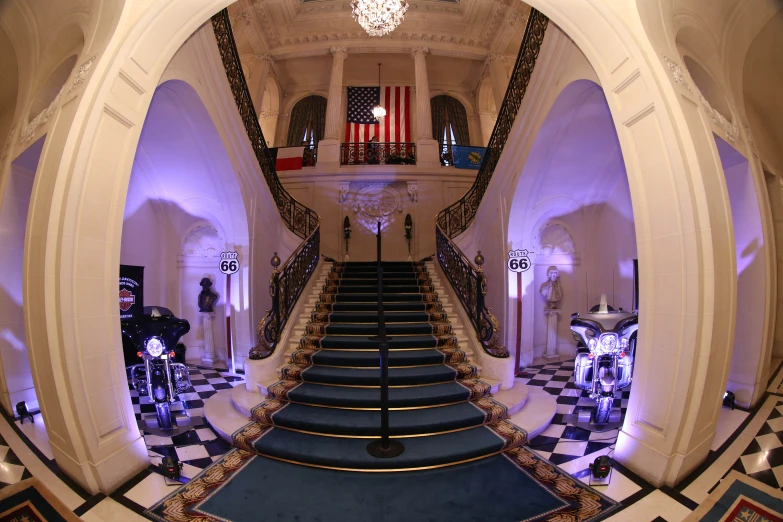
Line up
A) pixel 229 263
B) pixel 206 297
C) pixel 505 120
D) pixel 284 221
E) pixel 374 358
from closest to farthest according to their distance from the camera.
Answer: pixel 374 358
pixel 505 120
pixel 229 263
pixel 206 297
pixel 284 221

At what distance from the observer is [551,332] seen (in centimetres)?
746

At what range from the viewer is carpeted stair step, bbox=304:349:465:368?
465 cm

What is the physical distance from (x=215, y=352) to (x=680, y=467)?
23.9 feet

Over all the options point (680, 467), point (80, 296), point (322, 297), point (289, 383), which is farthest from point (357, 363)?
point (680, 467)

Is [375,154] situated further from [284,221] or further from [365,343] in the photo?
[365,343]

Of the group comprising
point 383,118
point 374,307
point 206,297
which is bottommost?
point 374,307

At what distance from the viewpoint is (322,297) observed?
257 inches

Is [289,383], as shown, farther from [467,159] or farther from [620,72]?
[467,159]

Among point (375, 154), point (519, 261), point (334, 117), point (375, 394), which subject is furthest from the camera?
point (375, 154)

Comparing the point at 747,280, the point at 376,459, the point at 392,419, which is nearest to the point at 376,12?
the point at 392,419

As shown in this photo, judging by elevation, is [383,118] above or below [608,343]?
above

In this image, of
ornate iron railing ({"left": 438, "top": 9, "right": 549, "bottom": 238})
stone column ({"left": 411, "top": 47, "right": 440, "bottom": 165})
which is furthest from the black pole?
stone column ({"left": 411, "top": 47, "right": 440, "bottom": 165})

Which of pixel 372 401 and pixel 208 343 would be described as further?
pixel 208 343

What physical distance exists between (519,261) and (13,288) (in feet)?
22.9
